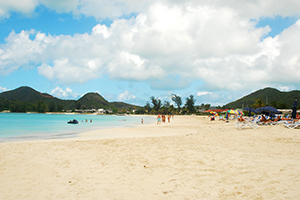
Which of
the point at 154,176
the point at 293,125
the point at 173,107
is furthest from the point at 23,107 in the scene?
the point at 154,176

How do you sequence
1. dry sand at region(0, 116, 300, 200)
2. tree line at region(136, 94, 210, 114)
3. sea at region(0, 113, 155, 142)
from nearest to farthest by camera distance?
dry sand at region(0, 116, 300, 200) < sea at region(0, 113, 155, 142) < tree line at region(136, 94, 210, 114)

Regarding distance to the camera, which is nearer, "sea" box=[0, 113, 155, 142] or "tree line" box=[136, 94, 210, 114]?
"sea" box=[0, 113, 155, 142]

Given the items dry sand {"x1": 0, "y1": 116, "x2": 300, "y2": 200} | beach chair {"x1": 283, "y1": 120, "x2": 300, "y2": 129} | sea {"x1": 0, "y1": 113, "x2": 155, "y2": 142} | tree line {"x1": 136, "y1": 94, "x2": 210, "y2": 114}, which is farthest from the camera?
tree line {"x1": 136, "y1": 94, "x2": 210, "y2": 114}

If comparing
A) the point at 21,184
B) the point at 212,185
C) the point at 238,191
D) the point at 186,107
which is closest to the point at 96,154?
the point at 21,184

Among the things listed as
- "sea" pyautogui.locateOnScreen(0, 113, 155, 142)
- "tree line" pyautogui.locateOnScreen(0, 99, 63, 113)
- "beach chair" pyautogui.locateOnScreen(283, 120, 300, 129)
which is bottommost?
"sea" pyautogui.locateOnScreen(0, 113, 155, 142)

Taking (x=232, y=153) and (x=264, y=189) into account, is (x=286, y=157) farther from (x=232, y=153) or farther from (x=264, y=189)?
(x=264, y=189)

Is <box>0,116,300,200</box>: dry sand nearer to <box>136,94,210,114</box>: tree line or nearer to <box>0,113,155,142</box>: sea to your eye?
<box>0,113,155,142</box>: sea

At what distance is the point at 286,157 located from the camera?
230 inches

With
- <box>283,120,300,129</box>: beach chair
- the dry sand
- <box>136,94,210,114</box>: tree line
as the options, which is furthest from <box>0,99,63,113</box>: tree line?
the dry sand

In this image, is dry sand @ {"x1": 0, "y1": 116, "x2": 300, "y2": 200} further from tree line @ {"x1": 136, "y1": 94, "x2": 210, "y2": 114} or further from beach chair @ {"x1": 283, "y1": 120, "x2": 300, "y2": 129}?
tree line @ {"x1": 136, "y1": 94, "x2": 210, "y2": 114}

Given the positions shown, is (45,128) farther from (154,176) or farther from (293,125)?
(293,125)

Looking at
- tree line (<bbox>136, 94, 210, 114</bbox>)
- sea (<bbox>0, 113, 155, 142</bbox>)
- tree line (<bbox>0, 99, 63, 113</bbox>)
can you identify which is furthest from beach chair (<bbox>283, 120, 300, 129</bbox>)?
tree line (<bbox>0, 99, 63, 113</bbox>)

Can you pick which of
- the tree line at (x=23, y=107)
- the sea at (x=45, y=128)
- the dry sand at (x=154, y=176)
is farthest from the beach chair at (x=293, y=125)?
the tree line at (x=23, y=107)

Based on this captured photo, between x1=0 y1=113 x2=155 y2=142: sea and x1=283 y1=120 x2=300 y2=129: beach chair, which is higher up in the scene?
x1=283 y1=120 x2=300 y2=129: beach chair
